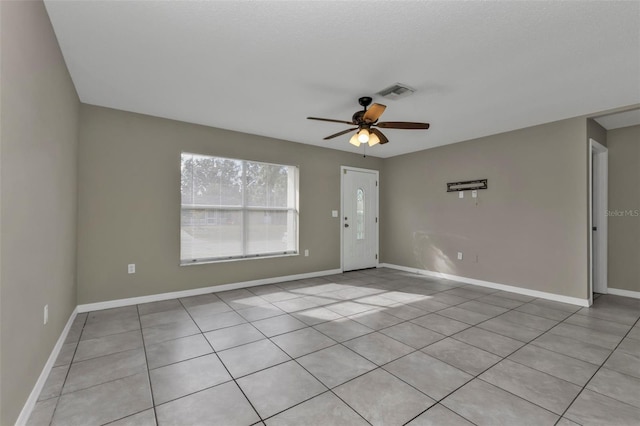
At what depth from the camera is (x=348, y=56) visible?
98.0 inches

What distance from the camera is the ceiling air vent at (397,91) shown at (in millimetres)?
2988

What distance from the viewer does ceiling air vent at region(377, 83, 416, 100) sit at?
2.99 metres

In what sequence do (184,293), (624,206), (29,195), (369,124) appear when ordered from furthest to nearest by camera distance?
(624,206)
(184,293)
(369,124)
(29,195)

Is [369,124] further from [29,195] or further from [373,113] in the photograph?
[29,195]

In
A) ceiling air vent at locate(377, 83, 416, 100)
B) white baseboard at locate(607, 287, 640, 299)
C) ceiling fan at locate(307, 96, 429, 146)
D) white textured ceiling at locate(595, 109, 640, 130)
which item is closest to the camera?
ceiling air vent at locate(377, 83, 416, 100)

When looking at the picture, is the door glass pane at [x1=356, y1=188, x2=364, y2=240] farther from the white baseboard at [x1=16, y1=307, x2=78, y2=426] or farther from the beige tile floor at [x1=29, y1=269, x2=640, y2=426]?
the white baseboard at [x1=16, y1=307, x2=78, y2=426]

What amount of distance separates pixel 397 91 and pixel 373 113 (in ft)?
1.20

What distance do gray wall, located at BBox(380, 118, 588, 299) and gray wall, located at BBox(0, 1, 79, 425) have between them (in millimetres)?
5438

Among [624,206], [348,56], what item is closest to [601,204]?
[624,206]

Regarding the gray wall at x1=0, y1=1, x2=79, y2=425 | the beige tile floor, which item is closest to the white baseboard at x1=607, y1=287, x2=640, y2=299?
the beige tile floor

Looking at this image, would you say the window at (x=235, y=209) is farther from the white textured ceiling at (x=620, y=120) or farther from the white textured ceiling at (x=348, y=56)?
the white textured ceiling at (x=620, y=120)

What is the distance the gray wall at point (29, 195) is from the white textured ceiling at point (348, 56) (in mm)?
449

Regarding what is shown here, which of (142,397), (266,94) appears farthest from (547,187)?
(142,397)

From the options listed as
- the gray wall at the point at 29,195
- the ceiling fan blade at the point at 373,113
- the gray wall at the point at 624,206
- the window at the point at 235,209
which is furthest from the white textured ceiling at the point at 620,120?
the gray wall at the point at 29,195
